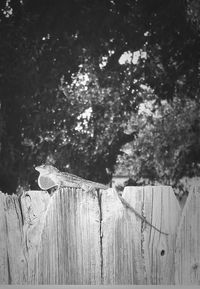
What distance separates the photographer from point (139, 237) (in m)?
2.36

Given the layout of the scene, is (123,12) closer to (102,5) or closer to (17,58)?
(102,5)

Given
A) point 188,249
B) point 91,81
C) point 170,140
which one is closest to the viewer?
point 188,249

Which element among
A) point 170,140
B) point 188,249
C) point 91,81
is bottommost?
point 188,249

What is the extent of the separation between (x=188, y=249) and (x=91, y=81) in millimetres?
11391

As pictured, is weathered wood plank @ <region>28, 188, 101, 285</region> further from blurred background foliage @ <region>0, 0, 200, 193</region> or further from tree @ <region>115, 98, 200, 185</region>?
tree @ <region>115, 98, 200, 185</region>

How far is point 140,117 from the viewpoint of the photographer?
14055 millimetres

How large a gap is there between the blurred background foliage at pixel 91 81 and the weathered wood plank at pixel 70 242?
28.7 feet

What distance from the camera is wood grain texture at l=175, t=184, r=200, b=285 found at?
2.31 m

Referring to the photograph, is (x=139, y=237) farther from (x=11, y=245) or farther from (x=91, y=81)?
(x=91, y=81)

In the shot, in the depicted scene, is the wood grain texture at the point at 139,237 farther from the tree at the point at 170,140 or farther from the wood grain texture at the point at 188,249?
the tree at the point at 170,140

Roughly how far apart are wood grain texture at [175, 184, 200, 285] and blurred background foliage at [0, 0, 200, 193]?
900cm

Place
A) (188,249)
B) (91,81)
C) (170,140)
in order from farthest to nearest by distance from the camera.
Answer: (170,140) → (91,81) → (188,249)

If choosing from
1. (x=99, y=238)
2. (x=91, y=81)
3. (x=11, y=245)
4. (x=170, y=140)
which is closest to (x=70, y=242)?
(x=99, y=238)

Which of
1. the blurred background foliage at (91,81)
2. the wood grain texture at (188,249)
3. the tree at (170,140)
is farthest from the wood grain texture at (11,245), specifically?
the tree at (170,140)
